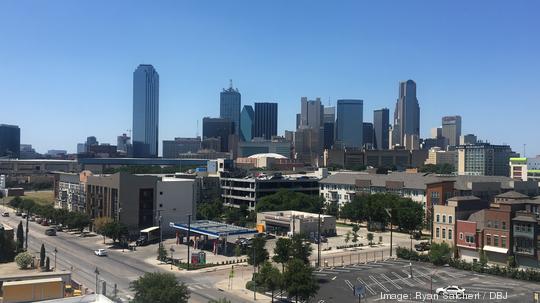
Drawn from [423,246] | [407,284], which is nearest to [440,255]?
[423,246]

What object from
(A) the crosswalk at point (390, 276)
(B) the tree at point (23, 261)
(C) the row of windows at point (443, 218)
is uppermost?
(C) the row of windows at point (443, 218)

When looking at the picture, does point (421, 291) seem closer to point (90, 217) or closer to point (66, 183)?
point (90, 217)

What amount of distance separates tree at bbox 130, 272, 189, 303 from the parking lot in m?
15.9

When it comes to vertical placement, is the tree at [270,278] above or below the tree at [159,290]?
below

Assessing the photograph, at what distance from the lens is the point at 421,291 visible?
52.2 metres

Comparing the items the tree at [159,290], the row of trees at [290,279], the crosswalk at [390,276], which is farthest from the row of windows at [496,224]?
the tree at [159,290]

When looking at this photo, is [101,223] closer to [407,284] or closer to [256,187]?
[256,187]

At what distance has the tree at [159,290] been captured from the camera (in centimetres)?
3741

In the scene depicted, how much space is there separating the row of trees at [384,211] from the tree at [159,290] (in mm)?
49945

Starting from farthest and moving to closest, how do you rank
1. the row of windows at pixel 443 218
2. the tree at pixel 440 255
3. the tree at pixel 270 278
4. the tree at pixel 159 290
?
1. the row of windows at pixel 443 218
2. the tree at pixel 440 255
3. the tree at pixel 270 278
4. the tree at pixel 159 290

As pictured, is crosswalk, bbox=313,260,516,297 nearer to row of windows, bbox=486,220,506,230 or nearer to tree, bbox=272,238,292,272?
tree, bbox=272,238,292,272

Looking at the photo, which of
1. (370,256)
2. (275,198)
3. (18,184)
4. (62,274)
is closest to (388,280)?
(370,256)

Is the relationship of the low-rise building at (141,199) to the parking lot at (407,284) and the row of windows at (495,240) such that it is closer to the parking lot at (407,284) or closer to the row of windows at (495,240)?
the parking lot at (407,284)

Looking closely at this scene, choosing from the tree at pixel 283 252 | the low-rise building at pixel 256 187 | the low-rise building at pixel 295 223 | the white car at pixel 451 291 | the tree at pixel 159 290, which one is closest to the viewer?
the tree at pixel 159 290
